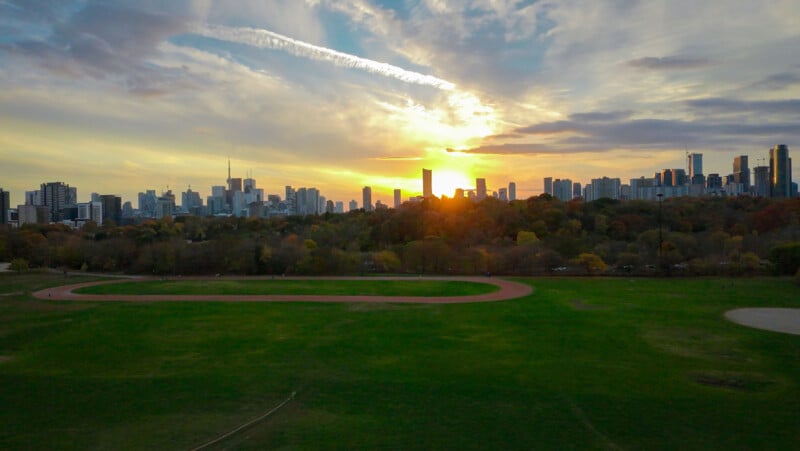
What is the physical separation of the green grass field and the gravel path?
988 millimetres

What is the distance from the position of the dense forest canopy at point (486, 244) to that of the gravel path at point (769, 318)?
1416cm

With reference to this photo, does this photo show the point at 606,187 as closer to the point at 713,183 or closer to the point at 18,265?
the point at 713,183

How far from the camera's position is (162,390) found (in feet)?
48.5

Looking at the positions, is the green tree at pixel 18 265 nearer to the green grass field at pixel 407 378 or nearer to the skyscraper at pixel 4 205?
the green grass field at pixel 407 378

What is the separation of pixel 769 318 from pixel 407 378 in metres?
18.3

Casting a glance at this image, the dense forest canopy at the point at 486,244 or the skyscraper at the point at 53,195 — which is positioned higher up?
the skyscraper at the point at 53,195

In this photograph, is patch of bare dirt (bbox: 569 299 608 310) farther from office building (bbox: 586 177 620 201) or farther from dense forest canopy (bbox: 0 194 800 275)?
office building (bbox: 586 177 620 201)

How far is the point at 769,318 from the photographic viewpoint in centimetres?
2312

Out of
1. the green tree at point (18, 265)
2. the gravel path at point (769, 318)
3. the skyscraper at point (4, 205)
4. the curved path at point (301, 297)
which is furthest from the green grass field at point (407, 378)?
the skyscraper at point (4, 205)

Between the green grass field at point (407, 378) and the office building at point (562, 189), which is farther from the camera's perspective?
the office building at point (562, 189)

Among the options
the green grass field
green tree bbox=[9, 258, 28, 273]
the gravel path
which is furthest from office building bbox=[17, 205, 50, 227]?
the gravel path

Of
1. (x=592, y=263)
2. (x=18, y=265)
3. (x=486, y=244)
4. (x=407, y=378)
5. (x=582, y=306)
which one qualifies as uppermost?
(x=486, y=244)

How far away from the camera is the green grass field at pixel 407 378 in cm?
1146

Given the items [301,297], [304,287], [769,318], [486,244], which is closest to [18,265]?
[304,287]
